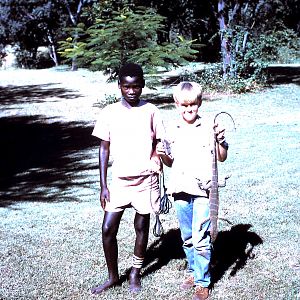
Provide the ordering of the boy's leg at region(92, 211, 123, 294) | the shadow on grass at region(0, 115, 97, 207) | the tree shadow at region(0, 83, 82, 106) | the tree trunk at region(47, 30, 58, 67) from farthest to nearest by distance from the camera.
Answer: the tree trunk at region(47, 30, 58, 67) → the tree shadow at region(0, 83, 82, 106) → the shadow on grass at region(0, 115, 97, 207) → the boy's leg at region(92, 211, 123, 294)

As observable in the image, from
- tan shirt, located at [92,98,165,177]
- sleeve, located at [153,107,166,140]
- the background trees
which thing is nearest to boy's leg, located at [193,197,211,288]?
tan shirt, located at [92,98,165,177]

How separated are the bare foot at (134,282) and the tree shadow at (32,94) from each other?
16.4 meters

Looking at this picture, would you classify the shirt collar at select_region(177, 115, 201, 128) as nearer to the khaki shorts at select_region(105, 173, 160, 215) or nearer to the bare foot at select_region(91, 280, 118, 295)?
the khaki shorts at select_region(105, 173, 160, 215)

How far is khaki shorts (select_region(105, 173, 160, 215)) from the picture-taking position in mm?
3604

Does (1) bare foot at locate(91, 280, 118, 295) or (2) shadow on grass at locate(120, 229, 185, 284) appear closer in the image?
(1) bare foot at locate(91, 280, 118, 295)

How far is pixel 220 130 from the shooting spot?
3.29m

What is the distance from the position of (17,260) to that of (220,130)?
7.93 ft

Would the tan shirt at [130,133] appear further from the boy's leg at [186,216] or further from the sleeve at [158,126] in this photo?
the boy's leg at [186,216]

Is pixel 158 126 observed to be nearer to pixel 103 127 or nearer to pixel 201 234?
pixel 103 127

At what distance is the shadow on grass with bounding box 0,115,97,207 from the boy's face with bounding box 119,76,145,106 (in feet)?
11.9

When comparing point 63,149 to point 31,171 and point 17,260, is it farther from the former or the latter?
point 17,260

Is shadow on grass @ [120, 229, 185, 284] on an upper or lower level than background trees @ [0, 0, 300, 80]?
lower

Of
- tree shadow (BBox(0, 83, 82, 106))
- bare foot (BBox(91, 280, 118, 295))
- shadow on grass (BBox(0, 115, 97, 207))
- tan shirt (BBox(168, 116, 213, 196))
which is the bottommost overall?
tree shadow (BBox(0, 83, 82, 106))

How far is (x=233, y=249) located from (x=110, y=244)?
55.8 inches
